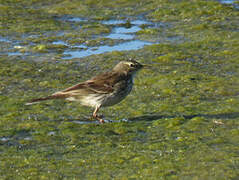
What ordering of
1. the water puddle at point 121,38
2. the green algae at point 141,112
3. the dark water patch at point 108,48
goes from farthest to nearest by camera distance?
the water puddle at point 121,38 → the dark water patch at point 108,48 → the green algae at point 141,112

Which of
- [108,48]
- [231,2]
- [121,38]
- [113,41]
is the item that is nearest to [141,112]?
[108,48]

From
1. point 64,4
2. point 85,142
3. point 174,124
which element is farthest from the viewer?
point 64,4

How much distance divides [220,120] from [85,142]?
2.65 metres

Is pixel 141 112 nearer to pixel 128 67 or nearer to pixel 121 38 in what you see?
pixel 128 67

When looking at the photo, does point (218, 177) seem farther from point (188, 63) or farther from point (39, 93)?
point (188, 63)

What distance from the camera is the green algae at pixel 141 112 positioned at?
8.30 m

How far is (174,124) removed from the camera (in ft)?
33.4

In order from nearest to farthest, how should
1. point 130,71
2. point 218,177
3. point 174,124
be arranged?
point 218,177 < point 174,124 < point 130,71

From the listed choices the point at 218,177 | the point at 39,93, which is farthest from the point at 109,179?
the point at 39,93

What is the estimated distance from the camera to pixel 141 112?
1102 centimetres

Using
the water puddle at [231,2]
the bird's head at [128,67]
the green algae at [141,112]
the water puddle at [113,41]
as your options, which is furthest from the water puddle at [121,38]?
the bird's head at [128,67]

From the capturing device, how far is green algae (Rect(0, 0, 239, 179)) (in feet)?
27.2

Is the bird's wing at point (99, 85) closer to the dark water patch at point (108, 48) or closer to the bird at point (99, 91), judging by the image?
the bird at point (99, 91)

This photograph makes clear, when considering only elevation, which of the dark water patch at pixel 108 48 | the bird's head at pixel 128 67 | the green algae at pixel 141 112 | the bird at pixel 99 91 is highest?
the bird's head at pixel 128 67
